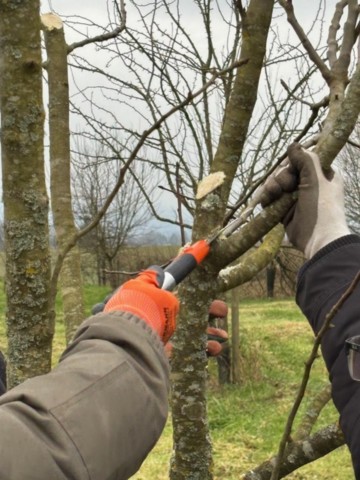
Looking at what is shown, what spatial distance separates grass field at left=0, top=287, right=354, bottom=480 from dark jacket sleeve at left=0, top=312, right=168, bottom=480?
13.8ft

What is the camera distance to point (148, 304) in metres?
0.97

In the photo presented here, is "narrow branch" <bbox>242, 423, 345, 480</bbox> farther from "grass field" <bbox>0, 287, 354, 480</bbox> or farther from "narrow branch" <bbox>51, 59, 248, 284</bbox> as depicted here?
"grass field" <bbox>0, 287, 354, 480</bbox>

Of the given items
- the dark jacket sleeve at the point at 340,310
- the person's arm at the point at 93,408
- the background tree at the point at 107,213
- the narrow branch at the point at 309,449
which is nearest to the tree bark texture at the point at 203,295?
the narrow branch at the point at 309,449

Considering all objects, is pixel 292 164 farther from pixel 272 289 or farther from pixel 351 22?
pixel 272 289

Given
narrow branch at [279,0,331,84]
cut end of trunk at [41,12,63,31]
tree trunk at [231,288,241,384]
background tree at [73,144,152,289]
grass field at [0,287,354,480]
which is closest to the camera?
narrow branch at [279,0,331,84]

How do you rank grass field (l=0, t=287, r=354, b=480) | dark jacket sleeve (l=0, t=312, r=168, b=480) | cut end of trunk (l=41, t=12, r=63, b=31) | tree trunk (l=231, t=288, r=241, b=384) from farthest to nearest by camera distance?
tree trunk (l=231, t=288, r=241, b=384) → grass field (l=0, t=287, r=354, b=480) → cut end of trunk (l=41, t=12, r=63, b=31) → dark jacket sleeve (l=0, t=312, r=168, b=480)

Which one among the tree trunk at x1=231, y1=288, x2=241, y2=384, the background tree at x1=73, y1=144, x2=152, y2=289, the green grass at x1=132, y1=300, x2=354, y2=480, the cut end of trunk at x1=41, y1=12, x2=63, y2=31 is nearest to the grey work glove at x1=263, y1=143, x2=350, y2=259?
the cut end of trunk at x1=41, y1=12, x2=63, y2=31

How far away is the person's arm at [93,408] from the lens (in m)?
0.72

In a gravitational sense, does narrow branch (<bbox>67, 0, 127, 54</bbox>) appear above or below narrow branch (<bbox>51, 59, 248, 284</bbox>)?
above

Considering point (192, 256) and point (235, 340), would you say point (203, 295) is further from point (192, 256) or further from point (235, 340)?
point (235, 340)

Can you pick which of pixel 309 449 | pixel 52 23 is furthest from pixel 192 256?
pixel 52 23

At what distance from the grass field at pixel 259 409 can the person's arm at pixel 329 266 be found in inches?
154

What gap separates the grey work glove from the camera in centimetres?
133

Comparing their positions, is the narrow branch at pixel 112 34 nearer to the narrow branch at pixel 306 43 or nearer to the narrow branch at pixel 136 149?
the narrow branch at pixel 306 43
